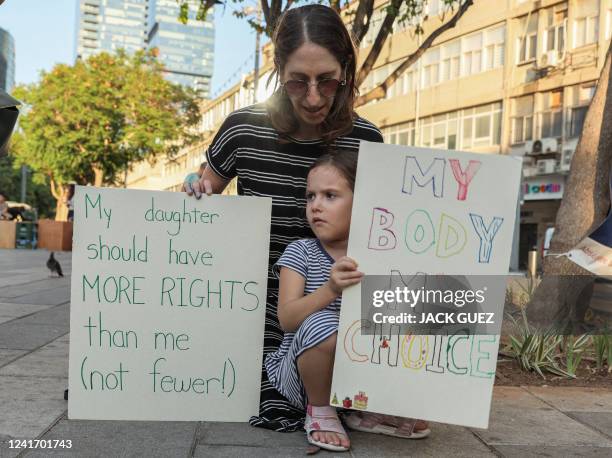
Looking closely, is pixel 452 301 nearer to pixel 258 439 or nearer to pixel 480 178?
pixel 480 178

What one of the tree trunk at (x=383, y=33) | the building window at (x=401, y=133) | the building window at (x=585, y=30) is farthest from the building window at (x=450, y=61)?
the tree trunk at (x=383, y=33)

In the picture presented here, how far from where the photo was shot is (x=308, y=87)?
3.02 metres

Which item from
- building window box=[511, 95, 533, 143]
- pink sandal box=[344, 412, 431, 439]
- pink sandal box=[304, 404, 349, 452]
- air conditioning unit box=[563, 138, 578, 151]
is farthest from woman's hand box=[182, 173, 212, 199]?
building window box=[511, 95, 533, 143]

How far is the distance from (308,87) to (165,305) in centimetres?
115

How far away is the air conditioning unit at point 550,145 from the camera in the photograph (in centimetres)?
2316

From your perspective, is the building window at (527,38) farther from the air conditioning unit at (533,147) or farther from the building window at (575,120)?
the air conditioning unit at (533,147)

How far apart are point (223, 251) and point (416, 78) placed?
27925 millimetres

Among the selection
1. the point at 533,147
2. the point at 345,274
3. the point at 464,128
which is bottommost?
the point at 345,274

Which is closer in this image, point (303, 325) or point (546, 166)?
point (303, 325)

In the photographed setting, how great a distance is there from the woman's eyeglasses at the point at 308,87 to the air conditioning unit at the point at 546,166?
22.0m

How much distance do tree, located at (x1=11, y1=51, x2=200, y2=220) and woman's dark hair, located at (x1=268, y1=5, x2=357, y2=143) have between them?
2534 centimetres

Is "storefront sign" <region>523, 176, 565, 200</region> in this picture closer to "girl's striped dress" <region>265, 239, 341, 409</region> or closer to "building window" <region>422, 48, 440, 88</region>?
"building window" <region>422, 48, 440, 88</region>

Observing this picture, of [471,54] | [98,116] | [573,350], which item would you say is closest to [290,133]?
[573,350]

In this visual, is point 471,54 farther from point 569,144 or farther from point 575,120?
point 569,144
